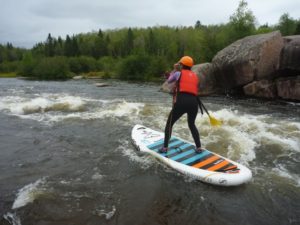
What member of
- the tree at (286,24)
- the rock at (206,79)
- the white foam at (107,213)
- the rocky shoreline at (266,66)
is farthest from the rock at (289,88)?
the tree at (286,24)

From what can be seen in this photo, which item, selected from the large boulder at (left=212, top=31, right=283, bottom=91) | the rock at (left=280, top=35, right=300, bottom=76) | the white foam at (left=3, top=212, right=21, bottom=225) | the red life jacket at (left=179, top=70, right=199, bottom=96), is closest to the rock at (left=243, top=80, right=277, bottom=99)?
the large boulder at (left=212, top=31, right=283, bottom=91)

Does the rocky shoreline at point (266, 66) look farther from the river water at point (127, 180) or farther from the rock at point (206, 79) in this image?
the river water at point (127, 180)

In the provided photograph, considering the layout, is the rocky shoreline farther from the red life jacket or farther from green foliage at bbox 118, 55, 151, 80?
green foliage at bbox 118, 55, 151, 80

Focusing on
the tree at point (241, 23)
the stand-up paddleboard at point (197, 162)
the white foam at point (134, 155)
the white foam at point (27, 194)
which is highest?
the tree at point (241, 23)

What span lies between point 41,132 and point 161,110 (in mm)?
5339

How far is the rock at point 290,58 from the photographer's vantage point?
15.2 m

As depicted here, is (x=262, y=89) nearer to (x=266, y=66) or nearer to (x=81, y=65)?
(x=266, y=66)

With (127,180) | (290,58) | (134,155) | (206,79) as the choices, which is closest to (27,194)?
(127,180)

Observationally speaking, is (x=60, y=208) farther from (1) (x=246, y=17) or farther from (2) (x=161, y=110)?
(1) (x=246, y=17)

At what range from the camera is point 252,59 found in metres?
16.3

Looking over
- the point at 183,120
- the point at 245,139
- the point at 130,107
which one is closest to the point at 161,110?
the point at 130,107

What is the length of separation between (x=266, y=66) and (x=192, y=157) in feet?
43.2

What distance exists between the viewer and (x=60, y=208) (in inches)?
157

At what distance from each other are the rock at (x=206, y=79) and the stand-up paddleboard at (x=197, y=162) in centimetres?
1257
